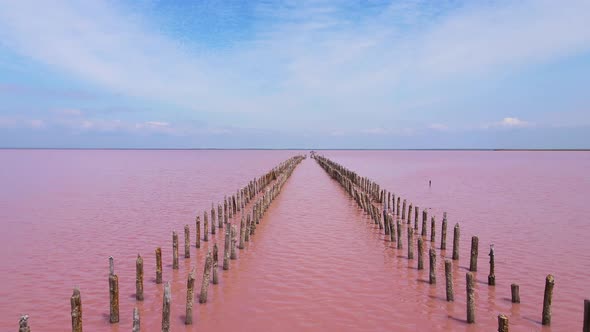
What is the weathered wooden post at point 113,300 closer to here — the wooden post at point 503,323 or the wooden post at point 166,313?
the wooden post at point 166,313

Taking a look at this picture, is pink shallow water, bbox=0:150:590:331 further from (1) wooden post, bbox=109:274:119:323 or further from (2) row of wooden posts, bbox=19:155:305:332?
(2) row of wooden posts, bbox=19:155:305:332

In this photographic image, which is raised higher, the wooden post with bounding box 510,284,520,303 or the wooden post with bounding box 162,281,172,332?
the wooden post with bounding box 162,281,172,332

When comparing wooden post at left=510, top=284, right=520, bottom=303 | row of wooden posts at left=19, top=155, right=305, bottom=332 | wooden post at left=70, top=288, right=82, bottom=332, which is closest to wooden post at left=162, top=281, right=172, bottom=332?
row of wooden posts at left=19, top=155, right=305, bottom=332

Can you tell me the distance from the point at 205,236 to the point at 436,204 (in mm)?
16235

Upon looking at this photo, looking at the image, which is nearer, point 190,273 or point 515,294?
point 190,273

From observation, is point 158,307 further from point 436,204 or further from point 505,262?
point 436,204

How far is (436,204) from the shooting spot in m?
27.2

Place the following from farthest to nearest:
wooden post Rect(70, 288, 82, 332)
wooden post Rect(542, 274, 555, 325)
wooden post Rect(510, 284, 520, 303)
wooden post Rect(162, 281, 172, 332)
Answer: wooden post Rect(510, 284, 520, 303), wooden post Rect(542, 274, 555, 325), wooden post Rect(162, 281, 172, 332), wooden post Rect(70, 288, 82, 332)

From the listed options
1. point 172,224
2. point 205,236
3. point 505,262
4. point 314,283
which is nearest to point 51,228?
point 172,224

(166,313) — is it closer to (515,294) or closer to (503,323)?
(503,323)

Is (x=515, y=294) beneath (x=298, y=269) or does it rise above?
above

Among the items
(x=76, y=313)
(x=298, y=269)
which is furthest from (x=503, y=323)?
(x=76, y=313)

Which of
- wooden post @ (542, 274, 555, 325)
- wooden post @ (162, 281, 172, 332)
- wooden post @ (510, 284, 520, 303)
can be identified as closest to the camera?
wooden post @ (162, 281, 172, 332)

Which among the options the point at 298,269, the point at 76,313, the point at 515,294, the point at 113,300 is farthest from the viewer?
the point at 298,269
